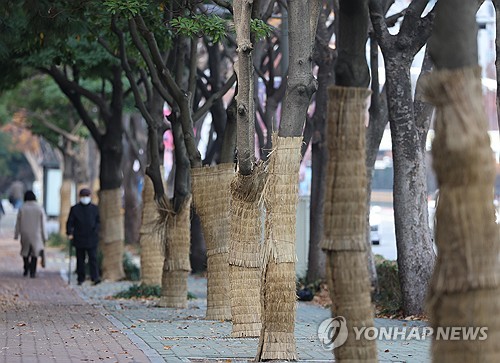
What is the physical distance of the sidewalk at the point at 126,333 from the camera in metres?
10.9

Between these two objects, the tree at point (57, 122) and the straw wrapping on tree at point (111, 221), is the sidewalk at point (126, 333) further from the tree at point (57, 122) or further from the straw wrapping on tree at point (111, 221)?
the tree at point (57, 122)

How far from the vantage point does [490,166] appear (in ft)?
20.1

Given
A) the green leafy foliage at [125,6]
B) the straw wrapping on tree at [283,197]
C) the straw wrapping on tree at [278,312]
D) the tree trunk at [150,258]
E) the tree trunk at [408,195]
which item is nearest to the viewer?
the straw wrapping on tree at [278,312]

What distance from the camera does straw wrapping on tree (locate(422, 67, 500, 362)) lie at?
19.9 ft

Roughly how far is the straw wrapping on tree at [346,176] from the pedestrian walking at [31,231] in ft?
59.1

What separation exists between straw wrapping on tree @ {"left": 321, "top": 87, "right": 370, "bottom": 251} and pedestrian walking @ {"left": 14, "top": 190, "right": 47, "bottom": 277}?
18.0 metres

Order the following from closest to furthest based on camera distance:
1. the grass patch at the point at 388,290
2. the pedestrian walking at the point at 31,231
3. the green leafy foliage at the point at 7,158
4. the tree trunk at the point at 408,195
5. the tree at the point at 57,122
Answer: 1. the tree trunk at the point at 408,195
2. the grass patch at the point at 388,290
3. the pedestrian walking at the point at 31,231
4. the tree at the point at 57,122
5. the green leafy foliage at the point at 7,158

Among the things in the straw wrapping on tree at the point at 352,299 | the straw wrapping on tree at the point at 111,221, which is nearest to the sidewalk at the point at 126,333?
the straw wrapping on tree at the point at 111,221

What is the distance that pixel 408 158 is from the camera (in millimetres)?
15203

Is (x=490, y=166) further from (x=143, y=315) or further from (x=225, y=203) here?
(x=143, y=315)

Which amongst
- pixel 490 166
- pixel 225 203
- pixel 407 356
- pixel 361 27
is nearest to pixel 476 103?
pixel 490 166

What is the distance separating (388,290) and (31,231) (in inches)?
403

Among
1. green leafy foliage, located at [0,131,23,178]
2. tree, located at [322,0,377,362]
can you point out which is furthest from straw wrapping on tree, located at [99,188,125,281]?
green leafy foliage, located at [0,131,23,178]

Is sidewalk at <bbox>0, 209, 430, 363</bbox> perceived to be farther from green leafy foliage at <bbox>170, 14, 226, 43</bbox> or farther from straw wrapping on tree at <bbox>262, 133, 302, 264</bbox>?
green leafy foliage at <bbox>170, 14, 226, 43</bbox>
